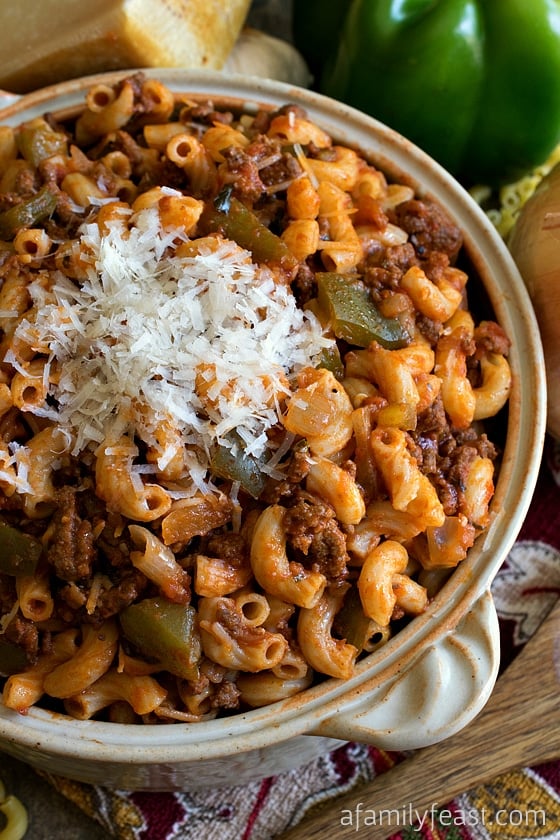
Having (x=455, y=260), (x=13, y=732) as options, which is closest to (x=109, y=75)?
(x=455, y=260)

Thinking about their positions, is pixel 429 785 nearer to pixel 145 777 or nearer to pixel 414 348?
pixel 145 777

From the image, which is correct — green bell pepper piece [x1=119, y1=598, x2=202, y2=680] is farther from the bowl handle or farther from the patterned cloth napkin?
the patterned cloth napkin

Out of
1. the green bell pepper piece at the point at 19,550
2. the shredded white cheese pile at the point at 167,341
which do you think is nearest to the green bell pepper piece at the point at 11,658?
the green bell pepper piece at the point at 19,550

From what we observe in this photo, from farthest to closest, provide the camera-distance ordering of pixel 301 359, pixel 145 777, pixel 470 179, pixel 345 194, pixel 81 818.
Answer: pixel 470 179 → pixel 81 818 → pixel 345 194 → pixel 145 777 → pixel 301 359

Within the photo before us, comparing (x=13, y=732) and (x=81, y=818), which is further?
(x=81, y=818)

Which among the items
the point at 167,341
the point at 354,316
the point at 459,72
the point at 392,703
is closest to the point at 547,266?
the point at 354,316

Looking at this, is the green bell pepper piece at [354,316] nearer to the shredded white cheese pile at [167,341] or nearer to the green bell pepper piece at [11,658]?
the shredded white cheese pile at [167,341]

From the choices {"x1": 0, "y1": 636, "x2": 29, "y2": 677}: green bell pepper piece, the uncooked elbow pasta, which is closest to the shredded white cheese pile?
the uncooked elbow pasta
